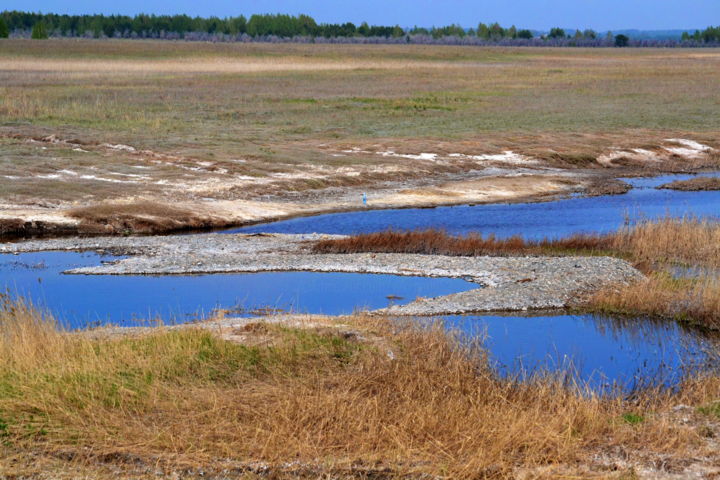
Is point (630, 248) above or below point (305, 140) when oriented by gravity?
below

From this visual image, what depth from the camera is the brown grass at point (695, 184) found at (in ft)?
126

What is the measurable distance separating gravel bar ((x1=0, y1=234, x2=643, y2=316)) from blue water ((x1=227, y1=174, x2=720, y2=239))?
298 centimetres

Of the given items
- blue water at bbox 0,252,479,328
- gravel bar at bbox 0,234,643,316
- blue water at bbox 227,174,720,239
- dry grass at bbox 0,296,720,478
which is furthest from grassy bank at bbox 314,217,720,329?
dry grass at bbox 0,296,720,478

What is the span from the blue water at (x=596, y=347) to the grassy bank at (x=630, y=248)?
881 millimetres

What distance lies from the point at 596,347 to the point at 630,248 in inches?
324

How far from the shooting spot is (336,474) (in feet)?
33.0

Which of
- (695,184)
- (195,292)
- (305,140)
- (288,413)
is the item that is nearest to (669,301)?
(195,292)

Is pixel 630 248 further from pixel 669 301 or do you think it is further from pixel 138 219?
pixel 138 219

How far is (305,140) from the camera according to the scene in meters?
47.5

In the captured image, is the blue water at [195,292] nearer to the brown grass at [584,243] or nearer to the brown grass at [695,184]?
the brown grass at [584,243]

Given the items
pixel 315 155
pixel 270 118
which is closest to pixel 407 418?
pixel 315 155

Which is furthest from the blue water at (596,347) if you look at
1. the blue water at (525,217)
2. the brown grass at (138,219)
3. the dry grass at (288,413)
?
the brown grass at (138,219)

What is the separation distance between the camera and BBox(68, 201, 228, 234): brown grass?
29469mm

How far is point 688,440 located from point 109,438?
6.61 metres
